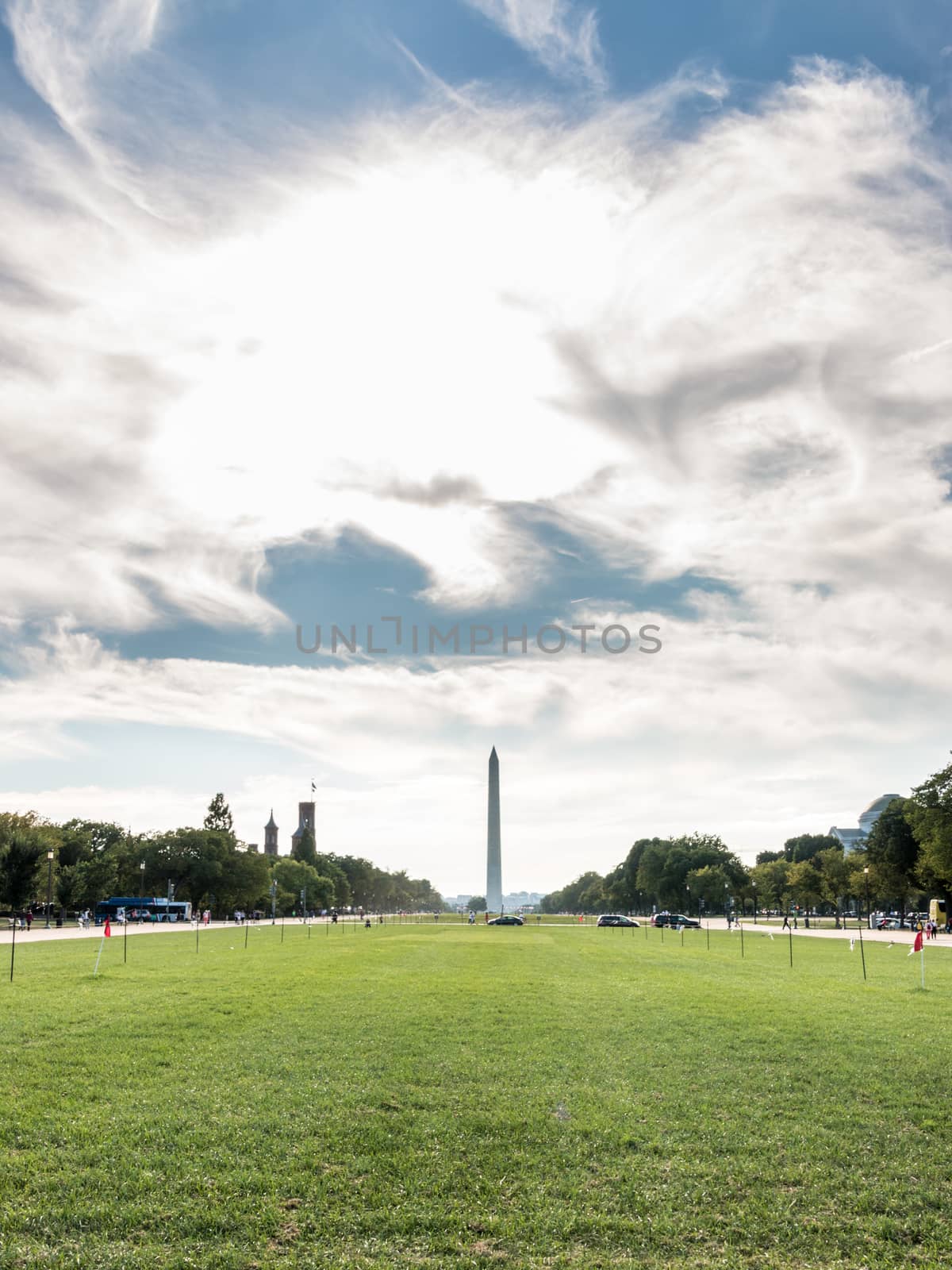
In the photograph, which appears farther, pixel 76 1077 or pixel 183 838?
pixel 183 838

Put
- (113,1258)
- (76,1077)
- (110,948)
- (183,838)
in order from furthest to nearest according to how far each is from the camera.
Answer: (183,838), (110,948), (76,1077), (113,1258)

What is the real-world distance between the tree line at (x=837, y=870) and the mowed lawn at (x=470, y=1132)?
71678mm

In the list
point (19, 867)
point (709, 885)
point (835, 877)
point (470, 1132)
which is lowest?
point (709, 885)

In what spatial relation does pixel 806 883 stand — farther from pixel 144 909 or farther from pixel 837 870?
pixel 144 909

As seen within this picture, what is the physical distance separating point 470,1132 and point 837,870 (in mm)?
133937

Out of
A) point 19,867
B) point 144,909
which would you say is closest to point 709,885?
point 144,909

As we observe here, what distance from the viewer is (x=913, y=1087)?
17.9 m

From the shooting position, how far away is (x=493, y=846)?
15762 cm

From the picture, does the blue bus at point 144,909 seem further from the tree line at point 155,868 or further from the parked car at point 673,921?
the parked car at point 673,921

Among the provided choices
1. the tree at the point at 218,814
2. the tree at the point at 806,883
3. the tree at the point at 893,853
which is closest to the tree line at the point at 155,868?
the tree at the point at 218,814

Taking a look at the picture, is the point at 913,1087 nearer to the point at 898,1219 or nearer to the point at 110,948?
the point at 898,1219

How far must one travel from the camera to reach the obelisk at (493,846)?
154m

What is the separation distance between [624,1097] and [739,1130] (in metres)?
2.43

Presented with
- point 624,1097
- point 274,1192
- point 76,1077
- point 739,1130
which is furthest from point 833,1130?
point 76,1077
